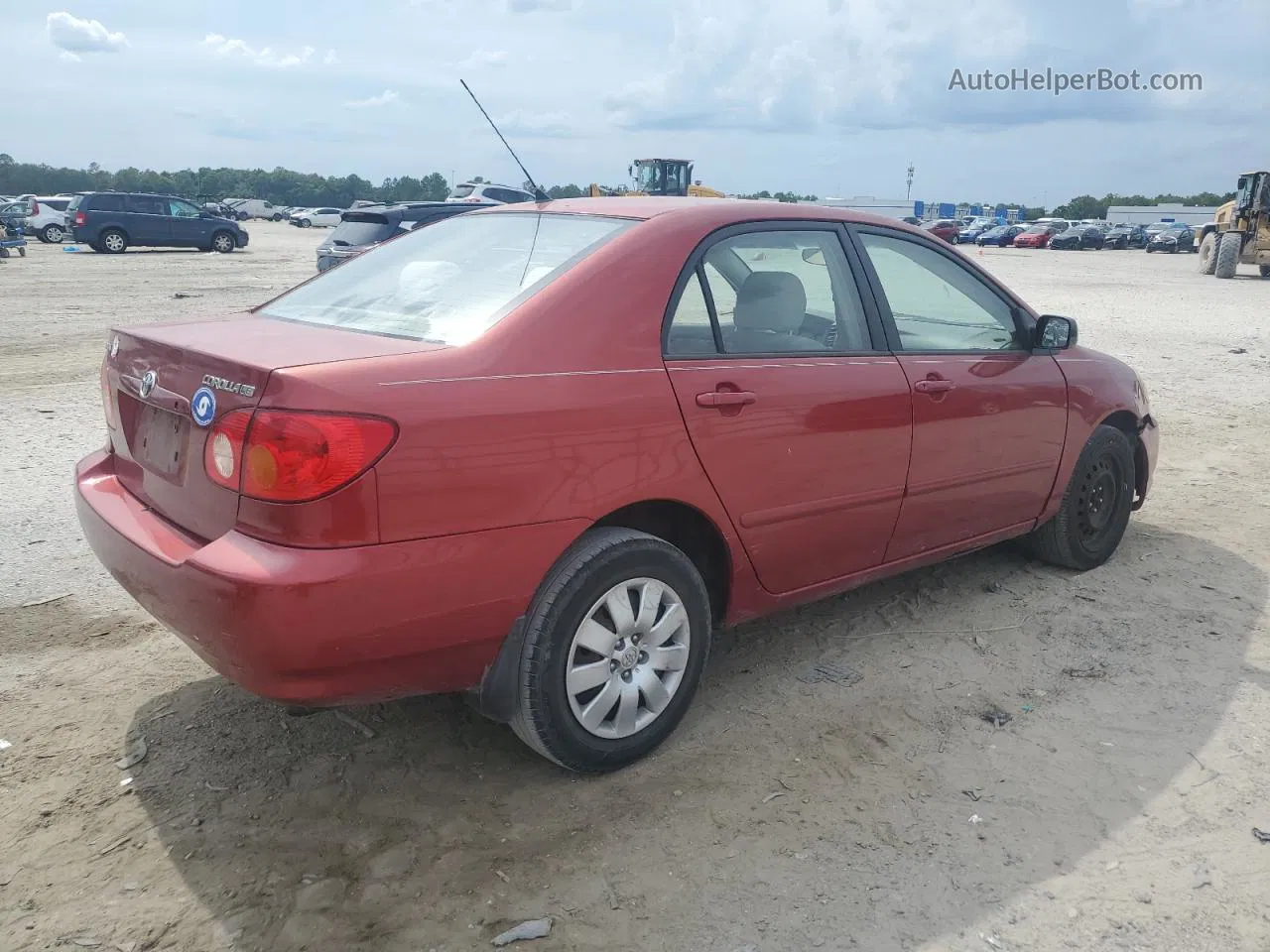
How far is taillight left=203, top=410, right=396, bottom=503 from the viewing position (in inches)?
97.1

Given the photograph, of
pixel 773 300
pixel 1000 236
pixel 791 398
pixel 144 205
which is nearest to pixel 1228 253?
pixel 773 300

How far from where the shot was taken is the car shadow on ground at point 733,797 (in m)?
2.54

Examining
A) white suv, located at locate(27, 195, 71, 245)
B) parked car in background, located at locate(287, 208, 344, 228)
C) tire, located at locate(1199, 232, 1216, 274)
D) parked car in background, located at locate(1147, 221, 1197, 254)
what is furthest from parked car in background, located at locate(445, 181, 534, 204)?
parked car in background, located at locate(287, 208, 344, 228)

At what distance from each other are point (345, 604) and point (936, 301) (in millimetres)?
2750

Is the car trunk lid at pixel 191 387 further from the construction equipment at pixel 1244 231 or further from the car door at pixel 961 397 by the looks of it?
the construction equipment at pixel 1244 231

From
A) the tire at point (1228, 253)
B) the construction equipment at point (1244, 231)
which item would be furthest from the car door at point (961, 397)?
the tire at point (1228, 253)

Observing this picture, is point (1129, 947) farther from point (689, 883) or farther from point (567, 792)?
point (567, 792)

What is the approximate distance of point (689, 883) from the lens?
2646mm

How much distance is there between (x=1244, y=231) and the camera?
26.5 metres

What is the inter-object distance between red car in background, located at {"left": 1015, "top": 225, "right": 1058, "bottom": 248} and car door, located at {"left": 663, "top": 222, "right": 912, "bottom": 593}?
55275 mm

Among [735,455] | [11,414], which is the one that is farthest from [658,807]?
[11,414]

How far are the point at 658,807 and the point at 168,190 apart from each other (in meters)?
109

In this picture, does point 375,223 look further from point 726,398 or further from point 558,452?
point 558,452

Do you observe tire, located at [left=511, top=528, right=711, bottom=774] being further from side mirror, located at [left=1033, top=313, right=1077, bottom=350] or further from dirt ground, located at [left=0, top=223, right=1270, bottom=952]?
side mirror, located at [left=1033, top=313, right=1077, bottom=350]
